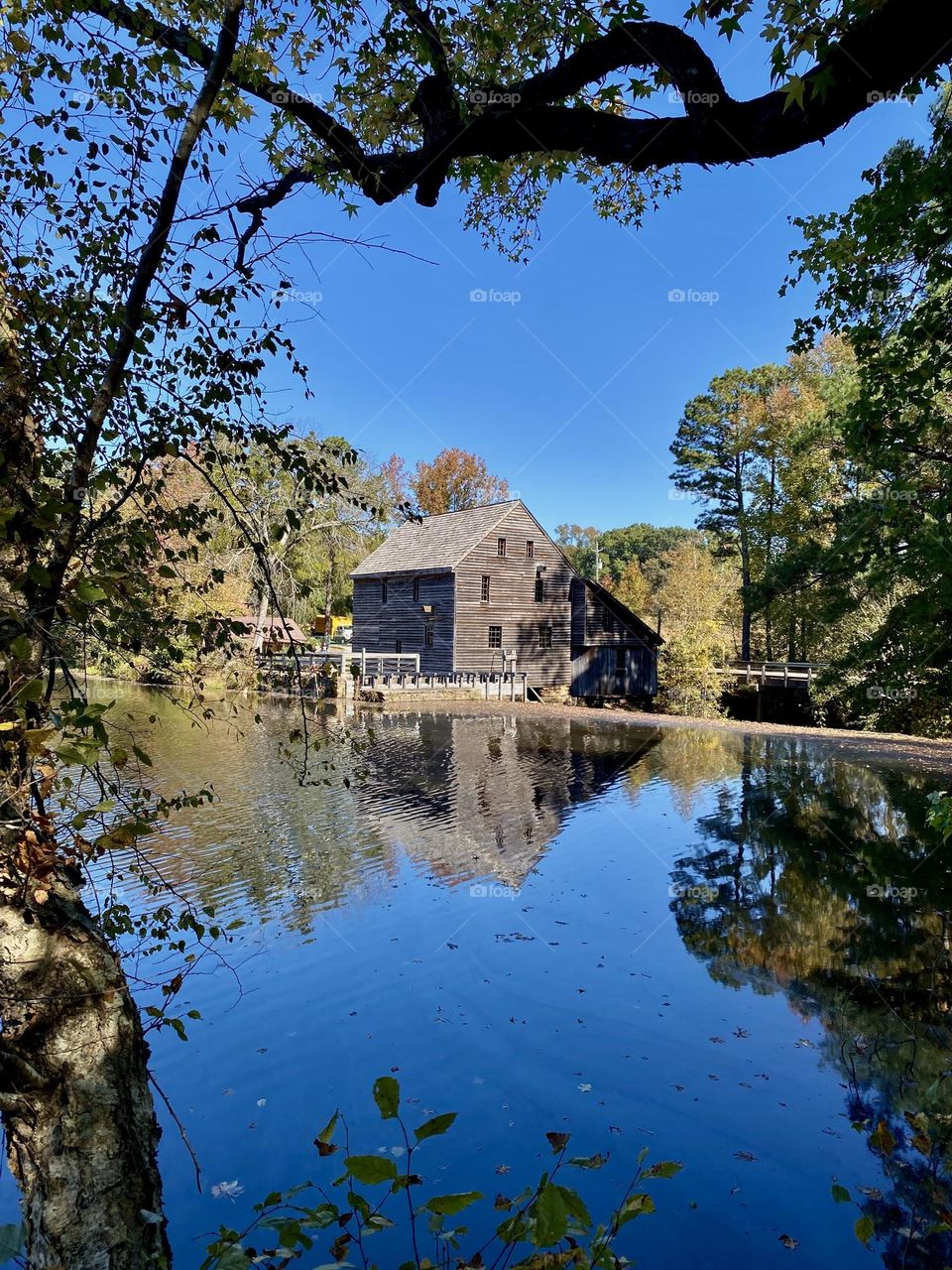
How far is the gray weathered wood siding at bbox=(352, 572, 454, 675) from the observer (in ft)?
120

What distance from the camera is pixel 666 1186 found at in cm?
471

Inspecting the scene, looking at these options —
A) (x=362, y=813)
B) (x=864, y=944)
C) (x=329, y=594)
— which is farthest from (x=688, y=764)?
(x=329, y=594)

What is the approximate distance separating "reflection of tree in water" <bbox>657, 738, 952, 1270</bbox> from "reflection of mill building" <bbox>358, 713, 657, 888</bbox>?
2.84 metres

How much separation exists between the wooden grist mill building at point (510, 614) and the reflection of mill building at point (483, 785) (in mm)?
9927

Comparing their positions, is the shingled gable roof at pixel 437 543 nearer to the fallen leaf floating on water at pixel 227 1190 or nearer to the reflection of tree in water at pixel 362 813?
the reflection of tree in water at pixel 362 813

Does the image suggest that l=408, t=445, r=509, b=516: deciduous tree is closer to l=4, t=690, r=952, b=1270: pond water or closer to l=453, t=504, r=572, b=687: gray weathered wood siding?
l=453, t=504, r=572, b=687: gray weathered wood siding

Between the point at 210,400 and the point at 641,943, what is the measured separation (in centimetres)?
737

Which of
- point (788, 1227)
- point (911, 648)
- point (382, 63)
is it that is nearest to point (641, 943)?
point (788, 1227)

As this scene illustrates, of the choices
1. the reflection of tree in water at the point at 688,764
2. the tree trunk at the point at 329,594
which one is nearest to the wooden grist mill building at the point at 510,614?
the tree trunk at the point at 329,594

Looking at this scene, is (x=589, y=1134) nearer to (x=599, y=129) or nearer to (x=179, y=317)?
(x=179, y=317)

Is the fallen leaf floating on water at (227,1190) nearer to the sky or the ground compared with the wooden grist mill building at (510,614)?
nearer to the ground

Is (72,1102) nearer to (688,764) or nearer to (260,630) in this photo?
(260,630)

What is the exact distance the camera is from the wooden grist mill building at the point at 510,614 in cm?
3666

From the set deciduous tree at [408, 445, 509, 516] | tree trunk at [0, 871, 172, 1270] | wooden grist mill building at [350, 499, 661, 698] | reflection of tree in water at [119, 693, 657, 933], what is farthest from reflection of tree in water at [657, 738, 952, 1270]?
deciduous tree at [408, 445, 509, 516]
